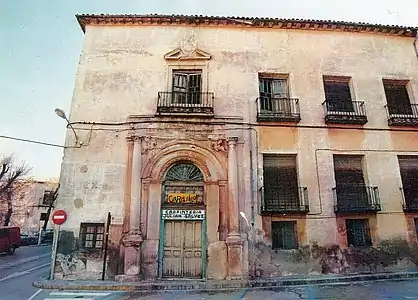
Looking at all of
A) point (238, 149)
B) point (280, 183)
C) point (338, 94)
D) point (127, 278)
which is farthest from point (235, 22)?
point (127, 278)

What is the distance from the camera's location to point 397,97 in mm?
13109

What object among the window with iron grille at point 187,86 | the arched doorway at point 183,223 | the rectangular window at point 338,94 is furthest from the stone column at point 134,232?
the rectangular window at point 338,94

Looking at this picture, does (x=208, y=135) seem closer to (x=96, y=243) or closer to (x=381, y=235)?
(x=96, y=243)

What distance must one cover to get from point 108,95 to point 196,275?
7.91 m

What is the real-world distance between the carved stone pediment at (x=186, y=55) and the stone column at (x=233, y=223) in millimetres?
4035

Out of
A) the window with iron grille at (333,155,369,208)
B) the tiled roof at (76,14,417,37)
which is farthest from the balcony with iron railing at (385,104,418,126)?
the tiled roof at (76,14,417,37)

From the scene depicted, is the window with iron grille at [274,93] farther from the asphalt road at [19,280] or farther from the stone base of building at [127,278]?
the asphalt road at [19,280]

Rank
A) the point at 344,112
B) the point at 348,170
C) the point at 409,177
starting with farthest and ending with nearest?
the point at 344,112, the point at 409,177, the point at 348,170

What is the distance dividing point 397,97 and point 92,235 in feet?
46.8

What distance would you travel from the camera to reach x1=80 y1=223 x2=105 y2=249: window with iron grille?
34.0ft

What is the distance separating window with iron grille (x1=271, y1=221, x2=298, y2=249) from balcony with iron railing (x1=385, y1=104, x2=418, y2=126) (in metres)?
6.22

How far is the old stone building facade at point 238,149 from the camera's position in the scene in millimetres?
10367

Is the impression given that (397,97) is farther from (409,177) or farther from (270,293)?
(270,293)

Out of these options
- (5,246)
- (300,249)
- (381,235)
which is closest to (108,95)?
(300,249)
